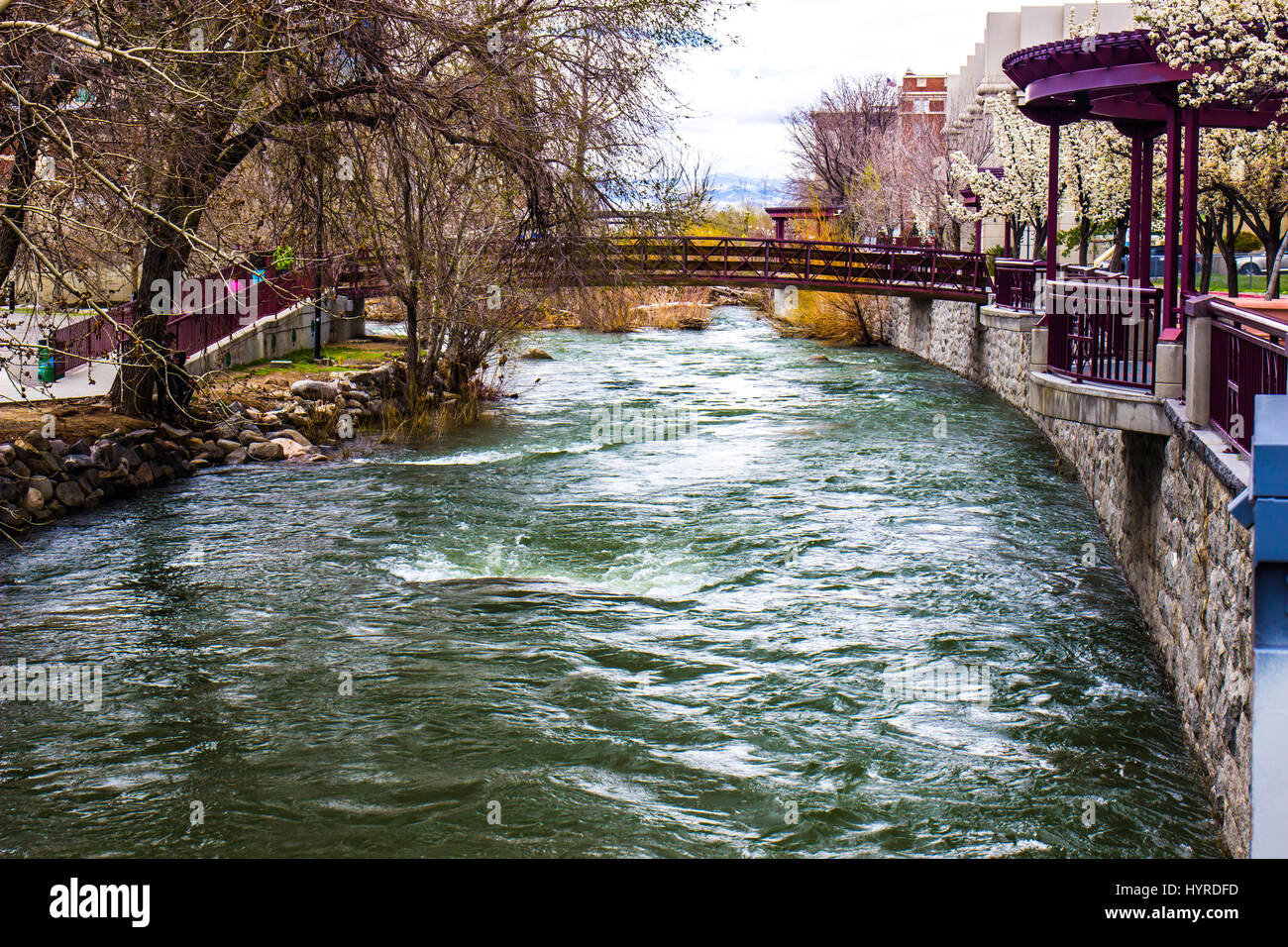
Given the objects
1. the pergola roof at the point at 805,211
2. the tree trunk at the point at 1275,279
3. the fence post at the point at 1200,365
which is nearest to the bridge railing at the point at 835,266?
the pergola roof at the point at 805,211

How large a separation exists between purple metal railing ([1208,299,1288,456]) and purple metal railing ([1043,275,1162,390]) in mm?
1948

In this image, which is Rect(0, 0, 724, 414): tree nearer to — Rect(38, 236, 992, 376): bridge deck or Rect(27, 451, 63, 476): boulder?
Rect(27, 451, 63, 476): boulder

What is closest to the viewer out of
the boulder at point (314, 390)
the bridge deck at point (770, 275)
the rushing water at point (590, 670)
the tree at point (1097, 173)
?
the rushing water at point (590, 670)

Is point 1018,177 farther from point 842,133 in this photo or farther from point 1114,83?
point 842,133

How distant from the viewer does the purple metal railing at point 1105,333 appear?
38.8 feet

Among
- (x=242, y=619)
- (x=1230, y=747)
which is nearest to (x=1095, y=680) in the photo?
(x=1230, y=747)

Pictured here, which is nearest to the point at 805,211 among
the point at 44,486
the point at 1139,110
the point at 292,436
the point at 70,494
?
the point at 292,436

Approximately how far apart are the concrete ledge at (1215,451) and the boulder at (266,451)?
13.6 metres

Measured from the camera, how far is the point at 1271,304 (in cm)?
1712

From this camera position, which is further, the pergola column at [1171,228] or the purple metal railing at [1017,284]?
the purple metal railing at [1017,284]

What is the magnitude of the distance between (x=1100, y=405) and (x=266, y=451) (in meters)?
12.9

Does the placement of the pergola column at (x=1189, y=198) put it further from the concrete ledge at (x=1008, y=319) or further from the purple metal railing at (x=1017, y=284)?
the purple metal railing at (x=1017, y=284)
